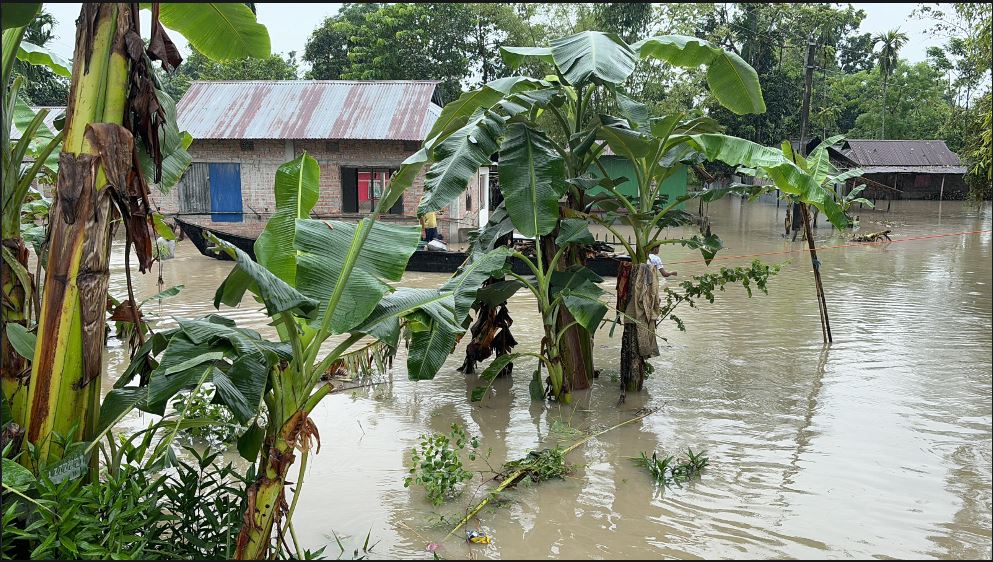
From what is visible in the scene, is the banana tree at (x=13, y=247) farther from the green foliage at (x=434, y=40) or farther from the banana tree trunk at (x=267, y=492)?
the green foliage at (x=434, y=40)

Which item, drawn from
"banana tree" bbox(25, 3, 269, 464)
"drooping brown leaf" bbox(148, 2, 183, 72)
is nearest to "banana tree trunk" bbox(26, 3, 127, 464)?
"banana tree" bbox(25, 3, 269, 464)

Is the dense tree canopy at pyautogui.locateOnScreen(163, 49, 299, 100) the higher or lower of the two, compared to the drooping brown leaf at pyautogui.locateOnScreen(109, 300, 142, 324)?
higher

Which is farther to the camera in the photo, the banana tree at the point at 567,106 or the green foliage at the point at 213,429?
the banana tree at the point at 567,106

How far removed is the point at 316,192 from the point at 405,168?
3.22 ft

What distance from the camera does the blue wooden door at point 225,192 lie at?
1950 cm

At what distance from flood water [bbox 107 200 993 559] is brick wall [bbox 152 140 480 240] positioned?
757cm

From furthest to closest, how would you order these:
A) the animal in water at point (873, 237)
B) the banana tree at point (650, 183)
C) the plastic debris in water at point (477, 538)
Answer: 1. the animal in water at point (873, 237)
2. the banana tree at point (650, 183)
3. the plastic debris in water at point (477, 538)

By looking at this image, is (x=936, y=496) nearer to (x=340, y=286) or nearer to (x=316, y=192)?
(x=340, y=286)

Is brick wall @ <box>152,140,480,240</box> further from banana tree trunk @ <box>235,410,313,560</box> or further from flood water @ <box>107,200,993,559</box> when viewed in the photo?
banana tree trunk @ <box>235,410,313,560</box>

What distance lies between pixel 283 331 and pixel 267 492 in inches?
41.9

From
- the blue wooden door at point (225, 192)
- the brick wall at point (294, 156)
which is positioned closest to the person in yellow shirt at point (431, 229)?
the brick wall at point (294, 156)

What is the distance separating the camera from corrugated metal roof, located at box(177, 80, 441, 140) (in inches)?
724

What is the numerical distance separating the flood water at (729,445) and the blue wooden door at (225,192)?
7884 mm

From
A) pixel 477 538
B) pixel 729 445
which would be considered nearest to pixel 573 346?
pixel 729 445
